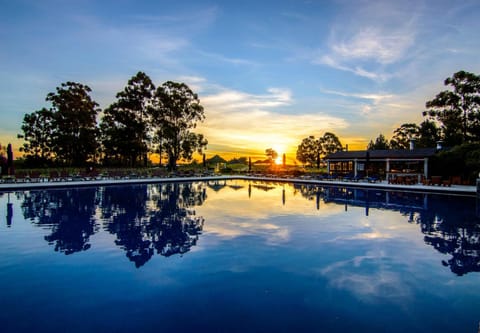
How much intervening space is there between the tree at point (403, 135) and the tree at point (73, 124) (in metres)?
38.8

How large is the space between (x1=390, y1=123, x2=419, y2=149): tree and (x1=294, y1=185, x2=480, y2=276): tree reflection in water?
25704 mm

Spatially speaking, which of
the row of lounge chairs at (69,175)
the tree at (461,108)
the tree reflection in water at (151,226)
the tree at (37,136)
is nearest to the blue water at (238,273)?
the tree reflection in water at (151,226)

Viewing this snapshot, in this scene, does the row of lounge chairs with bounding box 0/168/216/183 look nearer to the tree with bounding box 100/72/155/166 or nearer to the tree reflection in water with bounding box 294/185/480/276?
the tree with bounding box 100/72/155/166

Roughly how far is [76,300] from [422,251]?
6.42 m

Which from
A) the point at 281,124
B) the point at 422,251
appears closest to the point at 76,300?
the point at 422,251

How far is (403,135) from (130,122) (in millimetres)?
35609

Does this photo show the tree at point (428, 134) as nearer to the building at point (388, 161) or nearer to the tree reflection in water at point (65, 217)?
the building at point (388, 161)

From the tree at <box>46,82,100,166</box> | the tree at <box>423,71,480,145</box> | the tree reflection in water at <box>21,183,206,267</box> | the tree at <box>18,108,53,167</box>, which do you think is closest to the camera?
the tree reflection in water at <box>21,183,206,267</box>

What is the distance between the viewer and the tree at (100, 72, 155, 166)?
3006cm

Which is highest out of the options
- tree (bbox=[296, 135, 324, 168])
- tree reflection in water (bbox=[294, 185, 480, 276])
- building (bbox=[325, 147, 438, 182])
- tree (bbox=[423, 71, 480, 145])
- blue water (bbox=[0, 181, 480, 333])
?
tree (bbox=[423, 71, 480, 145])

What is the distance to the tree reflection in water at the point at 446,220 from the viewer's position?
18.1 feet

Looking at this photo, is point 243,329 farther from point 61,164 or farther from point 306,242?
point 61,164

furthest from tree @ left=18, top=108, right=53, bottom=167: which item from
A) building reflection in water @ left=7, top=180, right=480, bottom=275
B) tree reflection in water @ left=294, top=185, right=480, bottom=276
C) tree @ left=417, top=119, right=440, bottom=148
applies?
tree @ left=417, top=119, right=440, bottom=148

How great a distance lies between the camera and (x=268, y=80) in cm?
1927
